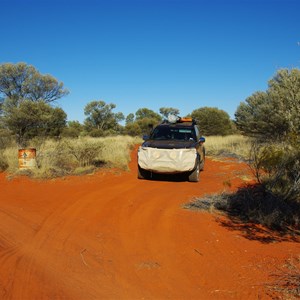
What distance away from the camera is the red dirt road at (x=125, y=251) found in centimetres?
387

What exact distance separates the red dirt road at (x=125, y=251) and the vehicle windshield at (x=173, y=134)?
336 centimetres

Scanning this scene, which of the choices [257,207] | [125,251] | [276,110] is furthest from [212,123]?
[125,251]

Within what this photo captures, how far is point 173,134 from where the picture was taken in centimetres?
1163

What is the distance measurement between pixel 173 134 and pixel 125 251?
23.2 ft

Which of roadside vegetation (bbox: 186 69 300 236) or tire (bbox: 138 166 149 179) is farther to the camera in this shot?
tire (bbox: 138 166 149 179)

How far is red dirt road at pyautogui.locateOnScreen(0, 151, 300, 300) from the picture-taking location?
3.87 metres

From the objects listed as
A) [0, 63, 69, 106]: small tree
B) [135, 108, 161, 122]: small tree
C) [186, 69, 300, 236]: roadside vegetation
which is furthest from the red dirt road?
[135, 108, 161, 122]: small tree

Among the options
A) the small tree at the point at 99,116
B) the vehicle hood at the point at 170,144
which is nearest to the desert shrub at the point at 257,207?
the vehicle hood at the point at 170,144

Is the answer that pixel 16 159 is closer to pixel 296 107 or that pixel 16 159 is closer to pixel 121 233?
pixel 121 233

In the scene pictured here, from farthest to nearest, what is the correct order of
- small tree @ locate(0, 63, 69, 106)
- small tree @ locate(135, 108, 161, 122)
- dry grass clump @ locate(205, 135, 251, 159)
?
small tree @ locate(135, 108, 161, 122), small tree @ locate(0, 63, 69, 106), dry grass clump @ locate(205, 135, 251, 159)

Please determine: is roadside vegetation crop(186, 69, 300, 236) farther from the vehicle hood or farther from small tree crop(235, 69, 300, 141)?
the vehicle hood

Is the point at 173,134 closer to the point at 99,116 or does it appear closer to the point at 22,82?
the point at 22,82

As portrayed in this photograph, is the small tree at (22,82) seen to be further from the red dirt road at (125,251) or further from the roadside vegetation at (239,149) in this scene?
the red dirt road at (125,251)

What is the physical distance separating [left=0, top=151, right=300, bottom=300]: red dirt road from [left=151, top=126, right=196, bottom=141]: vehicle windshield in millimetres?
3360
